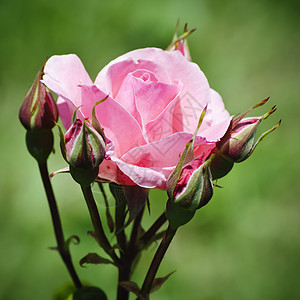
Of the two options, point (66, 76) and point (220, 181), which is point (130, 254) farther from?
point (220, 181)

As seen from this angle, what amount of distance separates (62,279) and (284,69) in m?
1.02

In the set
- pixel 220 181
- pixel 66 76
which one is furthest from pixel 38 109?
pixel 220 181

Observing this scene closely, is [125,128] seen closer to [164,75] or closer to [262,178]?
[164,75]

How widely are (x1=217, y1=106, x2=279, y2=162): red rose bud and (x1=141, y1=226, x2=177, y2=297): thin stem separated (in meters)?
0.09

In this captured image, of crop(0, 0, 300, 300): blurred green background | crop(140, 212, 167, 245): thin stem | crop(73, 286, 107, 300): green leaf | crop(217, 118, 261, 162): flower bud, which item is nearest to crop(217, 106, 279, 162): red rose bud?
crop(217, 118, 261, 162): flower bud

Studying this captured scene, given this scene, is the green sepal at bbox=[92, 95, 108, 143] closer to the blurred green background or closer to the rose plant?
the rose plant

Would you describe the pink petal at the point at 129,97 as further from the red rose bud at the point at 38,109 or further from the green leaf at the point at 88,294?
the green leaf at the point at 88,294

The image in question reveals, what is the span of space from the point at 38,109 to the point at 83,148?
0.11 metres

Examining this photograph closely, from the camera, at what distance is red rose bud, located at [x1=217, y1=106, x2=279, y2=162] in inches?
19.9

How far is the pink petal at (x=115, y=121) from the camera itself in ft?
1.60

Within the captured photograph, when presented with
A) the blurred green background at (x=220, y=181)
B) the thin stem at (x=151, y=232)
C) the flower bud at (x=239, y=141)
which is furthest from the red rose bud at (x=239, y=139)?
the blurred green background at (x=220, y=181)

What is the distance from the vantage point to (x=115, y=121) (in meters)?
0.50

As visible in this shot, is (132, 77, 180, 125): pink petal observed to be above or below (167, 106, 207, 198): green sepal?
above

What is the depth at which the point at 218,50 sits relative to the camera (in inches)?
72.8
